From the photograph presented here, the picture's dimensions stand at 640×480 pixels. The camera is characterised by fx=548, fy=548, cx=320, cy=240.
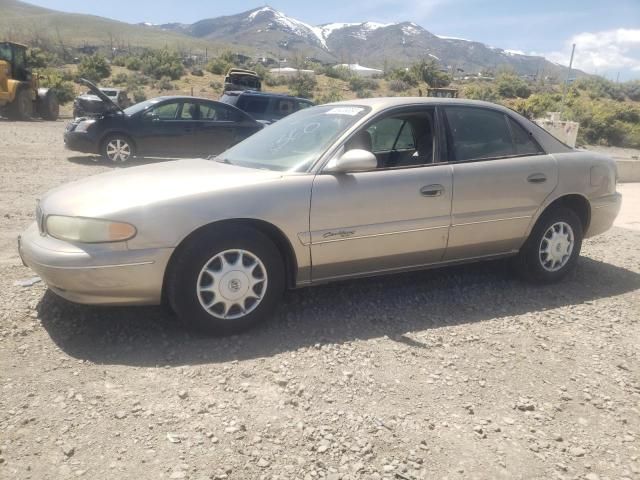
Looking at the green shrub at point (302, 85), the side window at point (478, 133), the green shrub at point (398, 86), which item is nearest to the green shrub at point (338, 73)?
the green shrub at point (398, 86)

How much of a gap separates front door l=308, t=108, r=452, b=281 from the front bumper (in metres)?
1.05

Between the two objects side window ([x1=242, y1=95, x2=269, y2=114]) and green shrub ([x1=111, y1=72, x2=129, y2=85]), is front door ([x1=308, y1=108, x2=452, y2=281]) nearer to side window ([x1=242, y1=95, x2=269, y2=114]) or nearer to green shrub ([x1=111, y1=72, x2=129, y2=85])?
side window ([x1=242, y1=95, x2=269, y2=114])

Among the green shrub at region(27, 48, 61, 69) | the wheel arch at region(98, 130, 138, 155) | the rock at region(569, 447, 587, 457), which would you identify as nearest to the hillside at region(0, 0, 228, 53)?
the green shrub at region(27, 48, 61, 69)

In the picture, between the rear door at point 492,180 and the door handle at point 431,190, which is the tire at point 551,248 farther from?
the door handle at point 431,190

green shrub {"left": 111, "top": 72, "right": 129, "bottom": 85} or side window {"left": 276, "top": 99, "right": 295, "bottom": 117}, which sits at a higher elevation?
green shrub {"left": 111, "top": 72, "right": 129, "bottom": 85}

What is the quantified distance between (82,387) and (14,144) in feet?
40.6

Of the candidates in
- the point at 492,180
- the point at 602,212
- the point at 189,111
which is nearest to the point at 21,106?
the point at 189,111

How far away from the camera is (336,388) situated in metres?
3.01

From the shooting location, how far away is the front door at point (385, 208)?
3.69 metres

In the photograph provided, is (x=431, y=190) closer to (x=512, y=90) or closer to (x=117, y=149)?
(x=117, y=149)

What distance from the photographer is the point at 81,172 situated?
32.6ft

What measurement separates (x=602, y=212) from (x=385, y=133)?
2.20 m

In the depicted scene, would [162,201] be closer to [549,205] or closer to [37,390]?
[37,390]

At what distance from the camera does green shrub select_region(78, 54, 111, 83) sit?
3559 cm
